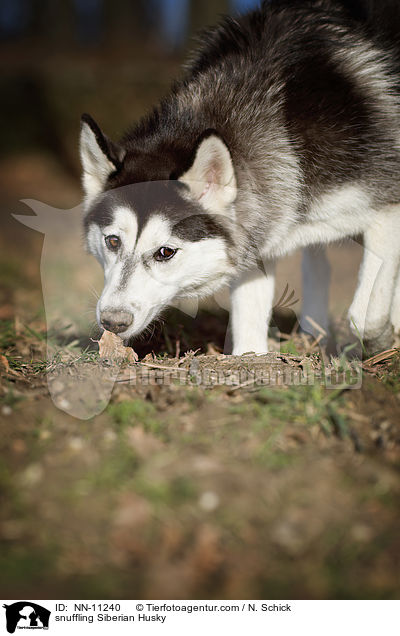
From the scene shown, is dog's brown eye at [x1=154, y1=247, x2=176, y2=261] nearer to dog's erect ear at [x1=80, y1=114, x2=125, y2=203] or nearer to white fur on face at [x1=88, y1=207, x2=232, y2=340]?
white fur on face at [x1=88, y1=207, x2=232, y2=340]

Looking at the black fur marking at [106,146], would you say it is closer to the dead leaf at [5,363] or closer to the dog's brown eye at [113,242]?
the dog's brown eye at [113,242]

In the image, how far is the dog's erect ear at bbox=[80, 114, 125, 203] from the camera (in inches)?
137

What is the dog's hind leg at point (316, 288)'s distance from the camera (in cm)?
473

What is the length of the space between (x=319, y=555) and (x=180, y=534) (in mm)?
518

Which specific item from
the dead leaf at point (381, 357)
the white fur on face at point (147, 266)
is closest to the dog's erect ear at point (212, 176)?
the white fur on face at point (147, 266)

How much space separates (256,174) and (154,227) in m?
0.78

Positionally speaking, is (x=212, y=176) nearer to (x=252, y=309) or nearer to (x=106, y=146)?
(x=106, y=146)

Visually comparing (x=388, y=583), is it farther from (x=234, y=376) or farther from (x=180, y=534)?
(x=234, y=376)

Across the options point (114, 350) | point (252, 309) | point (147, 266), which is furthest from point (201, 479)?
point (252, 309)

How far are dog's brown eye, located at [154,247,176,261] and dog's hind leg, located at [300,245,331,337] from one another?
1.59 meters

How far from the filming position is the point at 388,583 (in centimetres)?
217
